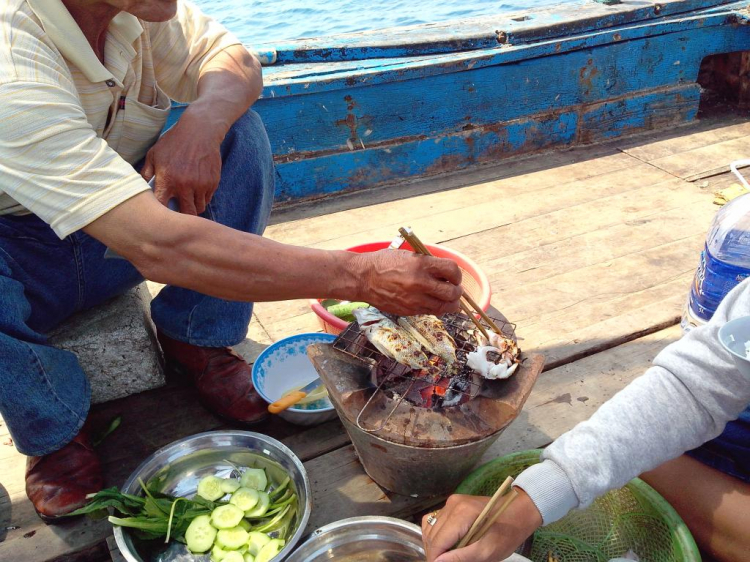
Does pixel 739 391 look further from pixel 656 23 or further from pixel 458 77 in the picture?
pixel 656 23

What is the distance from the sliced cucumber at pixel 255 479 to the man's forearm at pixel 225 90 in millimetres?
1259

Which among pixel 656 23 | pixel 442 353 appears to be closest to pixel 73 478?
pixel 442 353

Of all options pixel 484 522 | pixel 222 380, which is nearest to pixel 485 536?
pixel 484 522

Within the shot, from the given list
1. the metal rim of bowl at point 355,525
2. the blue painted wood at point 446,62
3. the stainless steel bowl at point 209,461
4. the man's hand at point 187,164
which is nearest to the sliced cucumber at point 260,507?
the stainless steel bowl at point 209,461

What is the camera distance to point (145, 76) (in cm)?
257

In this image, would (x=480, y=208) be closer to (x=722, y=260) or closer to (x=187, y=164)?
(x=722, y=260)

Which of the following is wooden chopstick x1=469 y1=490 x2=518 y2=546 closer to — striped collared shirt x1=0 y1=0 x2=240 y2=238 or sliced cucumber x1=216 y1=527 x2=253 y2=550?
Answer: sliced cucumber x1=216 y1=527 x2=253 y2=550

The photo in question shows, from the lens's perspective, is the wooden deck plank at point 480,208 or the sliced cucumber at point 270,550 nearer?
the sliced cucumber at point 270,550

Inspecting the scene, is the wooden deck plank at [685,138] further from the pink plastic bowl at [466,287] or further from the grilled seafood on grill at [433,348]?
the grilled seafood on grill at [433,348]

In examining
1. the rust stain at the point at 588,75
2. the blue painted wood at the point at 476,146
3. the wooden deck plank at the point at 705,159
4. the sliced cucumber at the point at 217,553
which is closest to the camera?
the sliced cucumber at the point at 217,553

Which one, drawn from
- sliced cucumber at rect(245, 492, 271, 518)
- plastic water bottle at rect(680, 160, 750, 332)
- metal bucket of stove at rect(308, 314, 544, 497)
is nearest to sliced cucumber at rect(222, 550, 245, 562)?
sliced cucumber at rect(245, 492, 271, 518)

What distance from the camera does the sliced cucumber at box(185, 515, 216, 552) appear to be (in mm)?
2092

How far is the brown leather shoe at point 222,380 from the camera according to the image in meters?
2.63

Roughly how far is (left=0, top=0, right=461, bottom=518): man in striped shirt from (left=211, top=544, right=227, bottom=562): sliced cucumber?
21.1 inches
